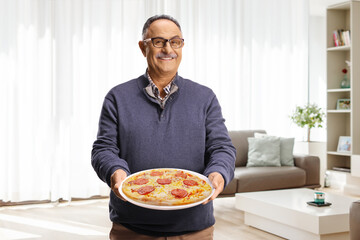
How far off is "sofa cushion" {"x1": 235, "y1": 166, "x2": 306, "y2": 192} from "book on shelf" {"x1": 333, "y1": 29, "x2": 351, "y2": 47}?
2046mm

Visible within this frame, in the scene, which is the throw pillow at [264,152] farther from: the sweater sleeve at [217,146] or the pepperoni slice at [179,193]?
the pepperoni slice at [179,193]

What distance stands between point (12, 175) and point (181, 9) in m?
2.83

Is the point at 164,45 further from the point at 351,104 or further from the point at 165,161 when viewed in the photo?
the point at 351,104

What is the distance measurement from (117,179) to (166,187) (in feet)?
0.50

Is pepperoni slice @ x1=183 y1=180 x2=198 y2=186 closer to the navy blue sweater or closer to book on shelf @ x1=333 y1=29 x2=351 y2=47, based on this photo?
the navy blue sweater

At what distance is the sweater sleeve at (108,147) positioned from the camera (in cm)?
134

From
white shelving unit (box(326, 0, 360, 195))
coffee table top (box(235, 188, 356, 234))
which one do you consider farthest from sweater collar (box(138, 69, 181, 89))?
white shelving unit (box(326, 0, 360, 195))

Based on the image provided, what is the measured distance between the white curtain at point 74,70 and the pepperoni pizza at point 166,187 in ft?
13.0

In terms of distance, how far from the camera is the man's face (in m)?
1.40

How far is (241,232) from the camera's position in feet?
12.4

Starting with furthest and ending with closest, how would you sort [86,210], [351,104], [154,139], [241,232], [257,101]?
[257,101] → [351,104] → [86,210] → [241,232] → [154,139]

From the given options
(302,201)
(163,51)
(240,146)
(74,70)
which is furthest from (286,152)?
(163,51)

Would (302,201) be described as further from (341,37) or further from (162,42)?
(341,37)

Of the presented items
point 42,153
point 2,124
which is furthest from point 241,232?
point 2,124
